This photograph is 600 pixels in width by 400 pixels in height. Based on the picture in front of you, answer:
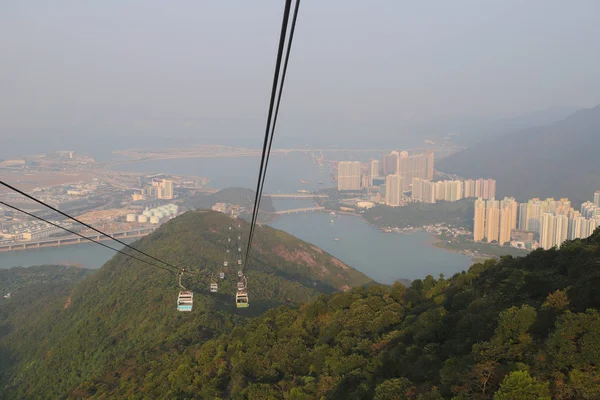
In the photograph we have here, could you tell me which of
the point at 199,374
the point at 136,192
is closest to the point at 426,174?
the point at 136,192

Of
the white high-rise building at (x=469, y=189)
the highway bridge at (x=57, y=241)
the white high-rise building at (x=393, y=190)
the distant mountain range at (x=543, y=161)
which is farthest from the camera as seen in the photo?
the white high-rise building at (x=469, y=189)

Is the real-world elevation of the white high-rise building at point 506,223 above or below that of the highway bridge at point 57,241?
above

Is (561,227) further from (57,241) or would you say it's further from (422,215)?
(57,241)

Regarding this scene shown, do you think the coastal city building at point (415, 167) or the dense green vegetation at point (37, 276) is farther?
the coastal city building at point (415, 167)

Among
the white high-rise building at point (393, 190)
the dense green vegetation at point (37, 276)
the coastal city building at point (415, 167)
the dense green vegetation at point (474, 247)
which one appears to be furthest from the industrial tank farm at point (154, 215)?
the coastal city building at point (415, 167)

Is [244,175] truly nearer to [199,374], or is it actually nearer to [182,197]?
[182,197]

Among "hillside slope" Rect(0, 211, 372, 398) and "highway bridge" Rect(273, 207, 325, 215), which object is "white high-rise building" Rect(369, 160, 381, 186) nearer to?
"highway bridge" Rect(273, 207, 325, 215)

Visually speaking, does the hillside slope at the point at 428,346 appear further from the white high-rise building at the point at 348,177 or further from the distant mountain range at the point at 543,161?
the white high-rise building at the point at 348,177
